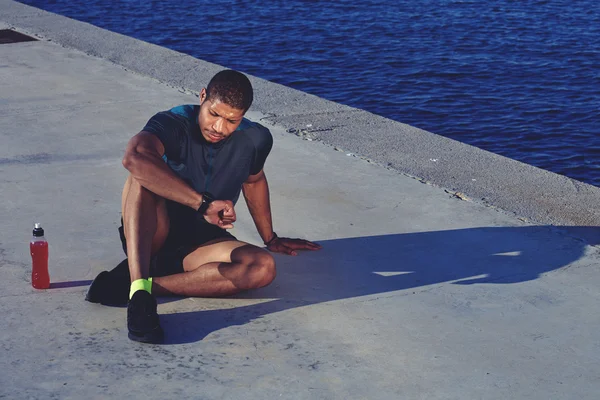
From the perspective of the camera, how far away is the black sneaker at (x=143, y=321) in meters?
4.10

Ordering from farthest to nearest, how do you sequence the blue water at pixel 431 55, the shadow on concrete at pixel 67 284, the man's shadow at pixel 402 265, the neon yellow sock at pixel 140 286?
the blue water at pixel 431 55 < the shadow on concrete at pixel 67 284 < the man's shadow at pixel 402 265 < the neon yellow sock at pixel 140 286

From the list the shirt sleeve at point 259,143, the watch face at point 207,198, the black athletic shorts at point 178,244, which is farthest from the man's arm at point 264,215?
the watch face at point 207,198

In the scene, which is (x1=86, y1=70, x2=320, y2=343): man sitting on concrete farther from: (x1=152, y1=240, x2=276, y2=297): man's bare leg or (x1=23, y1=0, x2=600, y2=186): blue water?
(x1=23, y1=0, x2=600, y2=186): blue water

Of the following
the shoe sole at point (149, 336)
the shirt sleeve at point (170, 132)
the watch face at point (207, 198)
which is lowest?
the shoe sole at point (149, 336)

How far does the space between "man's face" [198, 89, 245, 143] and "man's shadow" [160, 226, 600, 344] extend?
2.58ft

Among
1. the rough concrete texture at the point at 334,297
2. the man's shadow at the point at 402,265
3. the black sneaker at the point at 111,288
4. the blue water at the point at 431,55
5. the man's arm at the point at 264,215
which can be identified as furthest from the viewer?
the blue water at the point at 431,55

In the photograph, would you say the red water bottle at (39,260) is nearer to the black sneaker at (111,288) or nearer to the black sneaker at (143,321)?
the black sneaker at (111,288)

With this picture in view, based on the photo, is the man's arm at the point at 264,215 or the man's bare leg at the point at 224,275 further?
the man's arm at the point at 264,215

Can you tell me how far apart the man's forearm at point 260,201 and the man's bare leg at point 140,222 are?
605mm

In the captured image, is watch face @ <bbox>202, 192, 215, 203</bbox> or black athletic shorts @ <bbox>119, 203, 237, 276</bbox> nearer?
watch face @ <bbox>202, 192, 215, 203</bbox>

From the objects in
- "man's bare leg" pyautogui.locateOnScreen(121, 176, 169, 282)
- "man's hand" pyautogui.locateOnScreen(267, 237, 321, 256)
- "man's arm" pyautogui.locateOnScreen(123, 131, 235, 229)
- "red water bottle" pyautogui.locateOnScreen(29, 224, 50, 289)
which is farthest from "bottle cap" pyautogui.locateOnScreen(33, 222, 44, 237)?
"man's hand" pyautogui.locateOnScreen(267, 237, 321, 256)

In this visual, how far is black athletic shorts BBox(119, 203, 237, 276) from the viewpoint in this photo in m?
4.57

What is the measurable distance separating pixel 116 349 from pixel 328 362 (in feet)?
2.83

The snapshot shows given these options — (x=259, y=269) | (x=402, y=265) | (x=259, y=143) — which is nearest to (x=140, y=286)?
(x=259, y=269)
